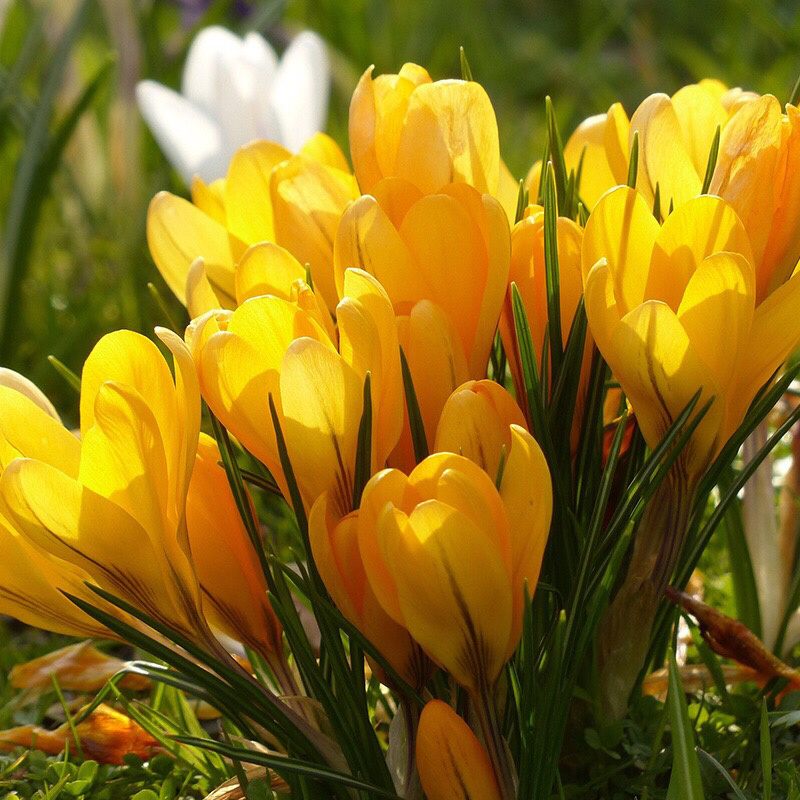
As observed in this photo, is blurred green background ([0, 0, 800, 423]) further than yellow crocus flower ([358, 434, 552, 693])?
Yes

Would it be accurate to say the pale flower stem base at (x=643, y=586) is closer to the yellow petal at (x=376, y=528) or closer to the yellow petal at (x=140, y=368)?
the yellow petal at (x=376, y=528)

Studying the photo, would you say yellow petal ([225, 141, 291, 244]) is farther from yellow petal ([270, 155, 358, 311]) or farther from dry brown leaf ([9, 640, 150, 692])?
dry brown leaf ([9, 640, 150, 692])

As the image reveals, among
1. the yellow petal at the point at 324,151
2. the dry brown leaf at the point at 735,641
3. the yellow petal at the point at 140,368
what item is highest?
the yellow petal at the point at 324,151

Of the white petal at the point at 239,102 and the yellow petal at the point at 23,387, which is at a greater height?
the white petal at the point at 239,102

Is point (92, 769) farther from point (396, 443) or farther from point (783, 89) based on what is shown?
point (783, 89)

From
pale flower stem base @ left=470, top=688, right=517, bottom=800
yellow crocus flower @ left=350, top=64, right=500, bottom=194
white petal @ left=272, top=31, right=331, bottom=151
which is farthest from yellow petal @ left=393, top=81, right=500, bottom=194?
white petal @ left=272, top=31, right=331, bottom=151

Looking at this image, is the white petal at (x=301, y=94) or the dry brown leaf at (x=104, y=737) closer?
the dry brown leaf at (x=104, y=737)

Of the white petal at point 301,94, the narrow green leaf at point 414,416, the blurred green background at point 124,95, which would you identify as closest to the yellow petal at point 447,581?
the narrow green leaf at point 414,416

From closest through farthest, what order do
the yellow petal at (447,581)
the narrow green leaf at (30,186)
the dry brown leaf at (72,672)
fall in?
the yellow petal at (447,581)
the dry brown leaf at (72,672)
the narrow green leaf at (30,186)
